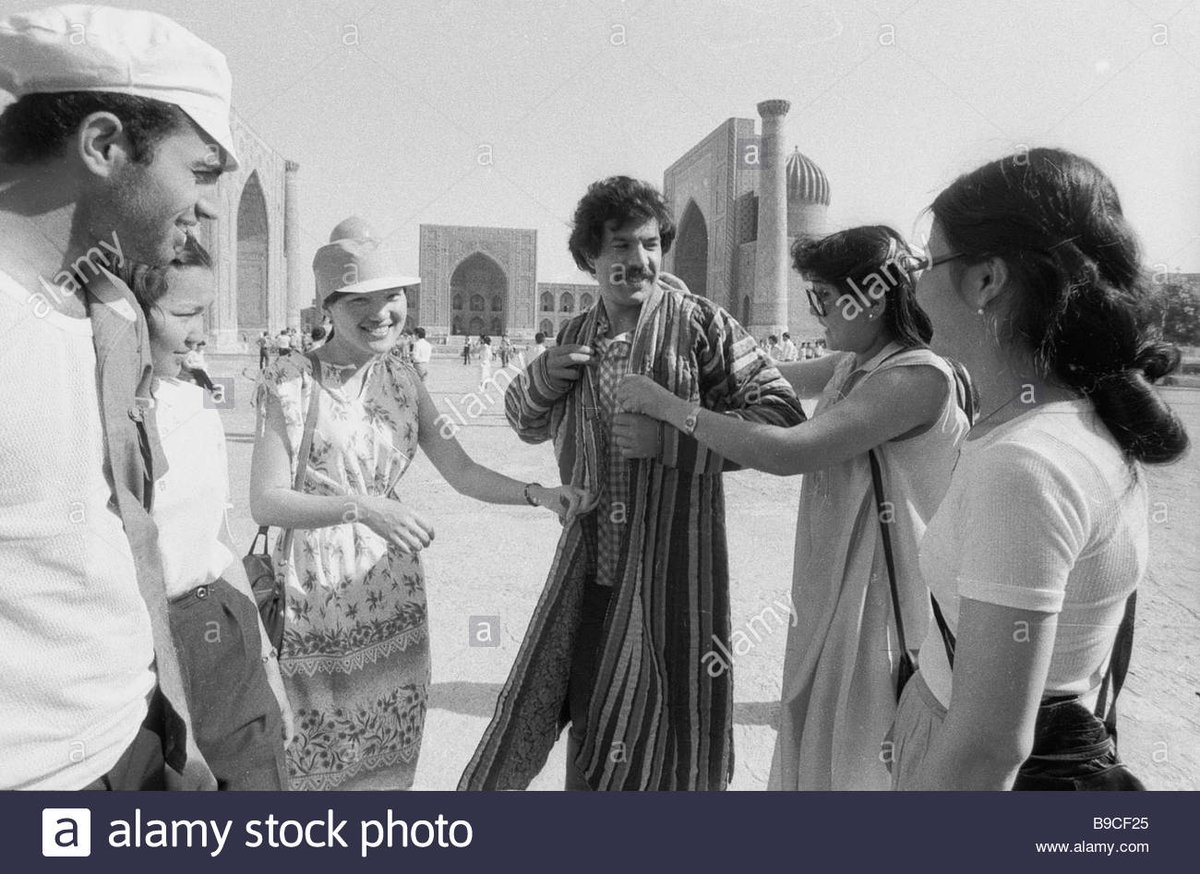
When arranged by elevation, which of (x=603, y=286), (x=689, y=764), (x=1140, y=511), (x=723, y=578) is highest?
(x=603, y=286)

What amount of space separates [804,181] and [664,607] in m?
32.3

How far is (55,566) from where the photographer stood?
99 cm

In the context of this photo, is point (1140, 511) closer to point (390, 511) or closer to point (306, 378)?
point (390, 511)

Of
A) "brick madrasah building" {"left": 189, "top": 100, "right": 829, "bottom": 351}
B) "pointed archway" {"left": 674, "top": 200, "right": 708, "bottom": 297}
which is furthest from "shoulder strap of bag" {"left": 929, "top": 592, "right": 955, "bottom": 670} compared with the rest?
"pointed archway" {"left": 674, "top": 200, "right": 708, "bottom": 297}

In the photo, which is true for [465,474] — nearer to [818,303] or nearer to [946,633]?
[818,303]

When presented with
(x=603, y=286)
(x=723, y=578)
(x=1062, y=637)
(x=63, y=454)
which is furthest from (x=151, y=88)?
(x=723, y=578)

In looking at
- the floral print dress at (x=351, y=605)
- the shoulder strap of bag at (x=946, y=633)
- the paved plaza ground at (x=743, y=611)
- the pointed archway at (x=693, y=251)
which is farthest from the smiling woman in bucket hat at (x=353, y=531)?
the pointed archway at (x=693, y=251)

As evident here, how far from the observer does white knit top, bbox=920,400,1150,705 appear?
963mm

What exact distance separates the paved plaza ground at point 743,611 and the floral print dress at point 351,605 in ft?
1.66

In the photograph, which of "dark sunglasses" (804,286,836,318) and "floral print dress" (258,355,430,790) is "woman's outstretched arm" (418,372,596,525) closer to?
"floral print dress" (258,355,430,790)

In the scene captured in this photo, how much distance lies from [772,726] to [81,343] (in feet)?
8.10

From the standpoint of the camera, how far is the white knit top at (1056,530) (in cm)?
96
